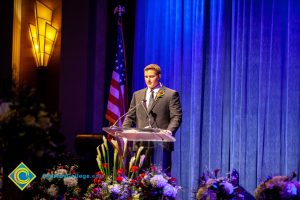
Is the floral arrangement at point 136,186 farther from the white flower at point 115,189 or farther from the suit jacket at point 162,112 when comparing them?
the suit jacket at point 162,112

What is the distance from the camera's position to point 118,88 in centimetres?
674

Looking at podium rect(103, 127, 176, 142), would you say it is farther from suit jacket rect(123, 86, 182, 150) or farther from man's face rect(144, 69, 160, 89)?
man's face rect(144, 69, 160, 89)

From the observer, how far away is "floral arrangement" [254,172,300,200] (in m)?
3.48

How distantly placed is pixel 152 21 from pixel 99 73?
1.08m

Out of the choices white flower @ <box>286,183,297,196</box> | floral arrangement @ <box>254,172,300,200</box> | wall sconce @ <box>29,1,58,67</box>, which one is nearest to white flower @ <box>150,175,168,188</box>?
floral arrangement @ <box>254,172,300,200</box>

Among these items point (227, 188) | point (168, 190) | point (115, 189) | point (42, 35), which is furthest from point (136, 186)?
point (42, 35)

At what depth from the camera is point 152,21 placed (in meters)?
6.79

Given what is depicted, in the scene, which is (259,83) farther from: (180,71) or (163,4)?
(163,4)

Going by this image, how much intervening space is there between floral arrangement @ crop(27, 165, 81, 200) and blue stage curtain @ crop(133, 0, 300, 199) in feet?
6.44

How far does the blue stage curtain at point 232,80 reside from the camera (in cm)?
573

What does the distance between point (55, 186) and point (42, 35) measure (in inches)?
127

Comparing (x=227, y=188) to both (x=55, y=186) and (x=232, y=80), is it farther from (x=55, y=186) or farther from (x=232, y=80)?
(x=232, y=80)

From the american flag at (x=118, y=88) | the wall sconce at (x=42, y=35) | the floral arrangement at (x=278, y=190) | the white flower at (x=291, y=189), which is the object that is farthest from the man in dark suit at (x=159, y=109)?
Answer: the wall sconce at (x=42, y=35)

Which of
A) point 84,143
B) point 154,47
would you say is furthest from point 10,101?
point 154,47
